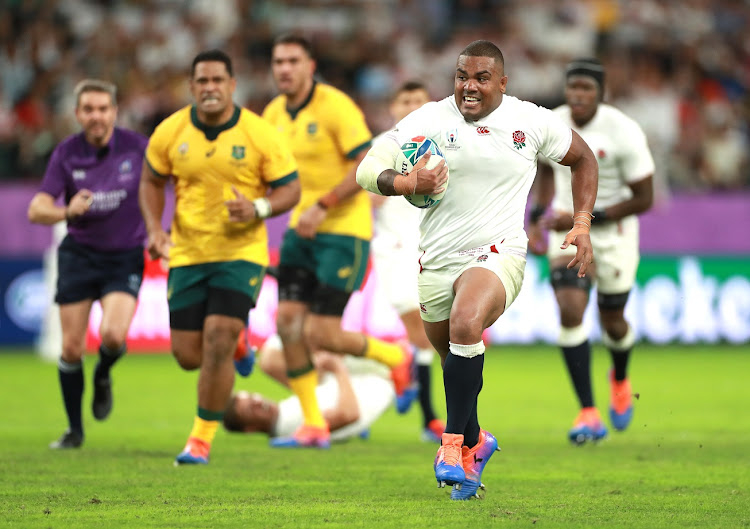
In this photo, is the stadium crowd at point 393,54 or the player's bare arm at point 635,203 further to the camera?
the stadium crowd at point 393,54

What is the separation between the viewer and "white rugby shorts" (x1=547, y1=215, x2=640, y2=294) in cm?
1040

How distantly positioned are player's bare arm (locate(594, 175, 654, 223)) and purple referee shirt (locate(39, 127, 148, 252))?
12.1 feet

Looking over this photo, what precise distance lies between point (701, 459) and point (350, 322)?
8.75m

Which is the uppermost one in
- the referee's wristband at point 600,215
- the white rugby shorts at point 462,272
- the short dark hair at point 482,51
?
the short dark hair at point 482,51

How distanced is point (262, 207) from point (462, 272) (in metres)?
2.04

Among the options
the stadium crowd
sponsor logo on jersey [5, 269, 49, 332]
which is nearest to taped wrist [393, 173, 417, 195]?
sponsor logo on jersey [5, 269, 49, 332]

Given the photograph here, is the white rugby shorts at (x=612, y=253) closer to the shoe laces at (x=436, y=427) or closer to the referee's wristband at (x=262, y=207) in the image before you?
the shoe laces at (x=436, y=427)

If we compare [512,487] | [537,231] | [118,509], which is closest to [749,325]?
[537,231]

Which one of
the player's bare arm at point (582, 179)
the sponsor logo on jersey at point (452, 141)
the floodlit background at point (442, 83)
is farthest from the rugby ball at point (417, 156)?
the floodlit background at point (442, 83)

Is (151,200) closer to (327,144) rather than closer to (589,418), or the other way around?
(327,144)

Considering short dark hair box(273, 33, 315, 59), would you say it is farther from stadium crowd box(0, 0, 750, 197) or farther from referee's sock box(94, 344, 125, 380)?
stadium crowd box(0, 0, 750, 197)

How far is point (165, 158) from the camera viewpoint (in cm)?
902

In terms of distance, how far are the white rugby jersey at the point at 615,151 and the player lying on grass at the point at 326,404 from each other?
7.35 feet

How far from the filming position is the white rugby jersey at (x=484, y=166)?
727 cm
